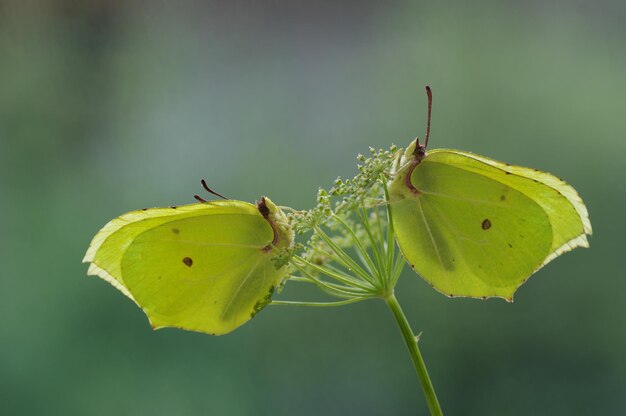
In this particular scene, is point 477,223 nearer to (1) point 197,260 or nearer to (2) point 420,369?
(2) point 420,369

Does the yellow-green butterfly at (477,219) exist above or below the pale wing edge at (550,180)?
below

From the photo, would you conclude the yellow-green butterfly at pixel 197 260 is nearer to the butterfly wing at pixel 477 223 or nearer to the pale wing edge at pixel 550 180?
the butterfly wing at pixel 477 223

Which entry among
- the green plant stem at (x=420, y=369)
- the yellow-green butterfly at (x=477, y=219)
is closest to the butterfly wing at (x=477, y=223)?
the yellow-green butterfly at (x=477, y=219)

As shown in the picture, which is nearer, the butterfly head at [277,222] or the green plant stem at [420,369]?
the green plant stem at [420,369]

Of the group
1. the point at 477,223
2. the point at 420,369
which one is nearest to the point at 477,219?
the point at 477,223

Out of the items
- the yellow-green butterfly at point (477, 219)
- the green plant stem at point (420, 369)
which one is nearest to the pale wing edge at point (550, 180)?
the yellow-green butterfly at point (477, 219)

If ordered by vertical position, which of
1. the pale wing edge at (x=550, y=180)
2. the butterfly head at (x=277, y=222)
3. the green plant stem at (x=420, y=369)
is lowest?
the green plant stem at (x=420, y=369)

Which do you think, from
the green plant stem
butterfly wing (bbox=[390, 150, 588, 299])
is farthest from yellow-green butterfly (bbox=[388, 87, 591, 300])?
the green plant stem

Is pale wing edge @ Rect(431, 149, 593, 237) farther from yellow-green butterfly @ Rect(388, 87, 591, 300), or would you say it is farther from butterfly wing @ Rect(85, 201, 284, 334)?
butterfly wing @ Rect(85, 201, 284, 334)

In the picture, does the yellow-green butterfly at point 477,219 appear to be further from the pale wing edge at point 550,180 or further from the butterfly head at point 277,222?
the butterfly head at point 277,222
